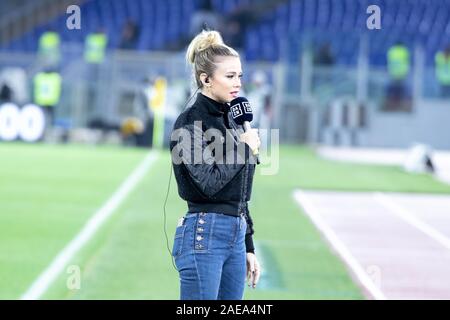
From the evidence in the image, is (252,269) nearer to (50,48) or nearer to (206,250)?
(206,250)

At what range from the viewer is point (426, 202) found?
1633cm

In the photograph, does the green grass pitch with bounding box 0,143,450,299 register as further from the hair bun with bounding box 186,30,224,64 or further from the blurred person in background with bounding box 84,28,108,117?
the blurred person in background with bounding box 84,28,108,117

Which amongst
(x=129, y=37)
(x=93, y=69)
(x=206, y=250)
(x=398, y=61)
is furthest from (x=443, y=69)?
(x=206, y=250)

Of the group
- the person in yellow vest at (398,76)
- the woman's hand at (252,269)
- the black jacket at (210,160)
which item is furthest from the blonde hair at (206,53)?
the person in yellow vest at (398,76)

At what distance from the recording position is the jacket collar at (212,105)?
442cm

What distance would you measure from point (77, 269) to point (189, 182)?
4645mm

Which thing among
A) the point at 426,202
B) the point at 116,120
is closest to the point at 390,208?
the point at 426,202

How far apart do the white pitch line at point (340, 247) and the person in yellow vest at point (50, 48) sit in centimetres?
1600

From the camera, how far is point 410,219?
45.7 ft

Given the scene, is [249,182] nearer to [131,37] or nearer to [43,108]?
[43,108]

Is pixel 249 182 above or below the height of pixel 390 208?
above

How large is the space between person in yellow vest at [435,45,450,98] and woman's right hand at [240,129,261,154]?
91.9ft

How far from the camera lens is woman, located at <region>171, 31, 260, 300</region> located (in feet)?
14.2

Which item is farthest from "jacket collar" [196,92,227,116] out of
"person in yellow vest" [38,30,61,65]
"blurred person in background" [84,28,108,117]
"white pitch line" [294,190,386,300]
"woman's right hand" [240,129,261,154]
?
"person in yellow vest" [38,30,61,65]
